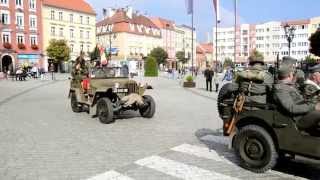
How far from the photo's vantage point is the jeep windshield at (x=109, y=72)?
13.8m

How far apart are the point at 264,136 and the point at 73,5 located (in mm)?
84433

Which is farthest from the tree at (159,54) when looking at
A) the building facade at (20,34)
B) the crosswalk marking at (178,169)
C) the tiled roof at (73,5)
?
the crosswalk marking at (178,169)

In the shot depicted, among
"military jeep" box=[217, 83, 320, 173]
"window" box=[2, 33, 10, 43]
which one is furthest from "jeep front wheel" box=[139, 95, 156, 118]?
"window" box=[2, 33, 10, 43]

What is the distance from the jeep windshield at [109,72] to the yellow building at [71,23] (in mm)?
64560

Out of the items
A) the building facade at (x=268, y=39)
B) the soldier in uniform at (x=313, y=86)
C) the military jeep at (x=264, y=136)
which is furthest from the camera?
the building facade at (x=268, y=39)

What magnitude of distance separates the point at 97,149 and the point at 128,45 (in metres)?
98.6

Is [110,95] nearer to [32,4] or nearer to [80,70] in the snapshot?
[80,70]

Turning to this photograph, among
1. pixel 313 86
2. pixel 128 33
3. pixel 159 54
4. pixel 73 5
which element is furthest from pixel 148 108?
pixel 128 33

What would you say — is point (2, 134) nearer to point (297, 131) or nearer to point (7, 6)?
point (297, 131)

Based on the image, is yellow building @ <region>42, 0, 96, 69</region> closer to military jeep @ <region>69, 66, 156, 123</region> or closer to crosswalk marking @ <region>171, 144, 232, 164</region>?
military jeep @ <region>69, 66, 156, 123</region>

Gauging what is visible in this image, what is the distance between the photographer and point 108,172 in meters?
6.64

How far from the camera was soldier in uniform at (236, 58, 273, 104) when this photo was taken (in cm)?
669

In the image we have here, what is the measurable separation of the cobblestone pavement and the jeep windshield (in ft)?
4.19

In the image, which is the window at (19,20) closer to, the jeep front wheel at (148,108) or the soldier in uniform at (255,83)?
the jeep front wheel at (148,108)
